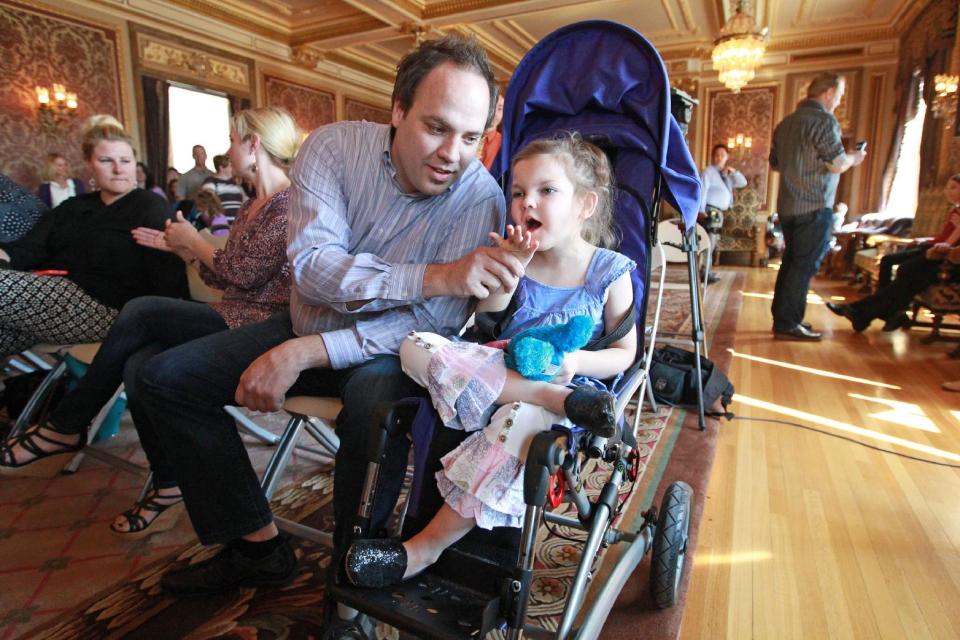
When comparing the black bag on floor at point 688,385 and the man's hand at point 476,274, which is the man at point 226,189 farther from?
the man's hand at point 476,274

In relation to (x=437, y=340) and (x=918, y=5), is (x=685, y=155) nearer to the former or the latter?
(x=437, y=340)

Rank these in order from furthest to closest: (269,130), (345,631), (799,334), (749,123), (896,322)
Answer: (749,123) < (896,322) < (799,334) < (269,130) < (345,631)

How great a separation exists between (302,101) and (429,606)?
32.6 feet

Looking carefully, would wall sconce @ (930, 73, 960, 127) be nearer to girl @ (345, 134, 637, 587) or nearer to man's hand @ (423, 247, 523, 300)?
girl @ (345, 134, 637, 587)

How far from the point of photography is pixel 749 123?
33.0 ft

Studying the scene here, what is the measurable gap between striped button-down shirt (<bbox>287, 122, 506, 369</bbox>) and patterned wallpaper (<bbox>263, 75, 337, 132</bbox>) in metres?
8.03

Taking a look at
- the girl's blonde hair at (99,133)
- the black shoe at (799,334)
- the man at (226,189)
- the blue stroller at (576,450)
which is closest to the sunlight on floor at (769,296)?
the black shoe at (799,334)

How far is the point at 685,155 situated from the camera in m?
1.57

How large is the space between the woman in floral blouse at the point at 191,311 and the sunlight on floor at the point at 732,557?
143 cm

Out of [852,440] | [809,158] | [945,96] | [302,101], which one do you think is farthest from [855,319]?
[302,101]

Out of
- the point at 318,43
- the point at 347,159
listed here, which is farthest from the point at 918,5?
the point at 347,159

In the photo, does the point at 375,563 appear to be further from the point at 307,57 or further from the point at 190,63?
the point at 307,57

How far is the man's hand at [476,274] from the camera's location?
3.68 feet

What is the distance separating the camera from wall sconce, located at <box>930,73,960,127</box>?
19.8 feet
